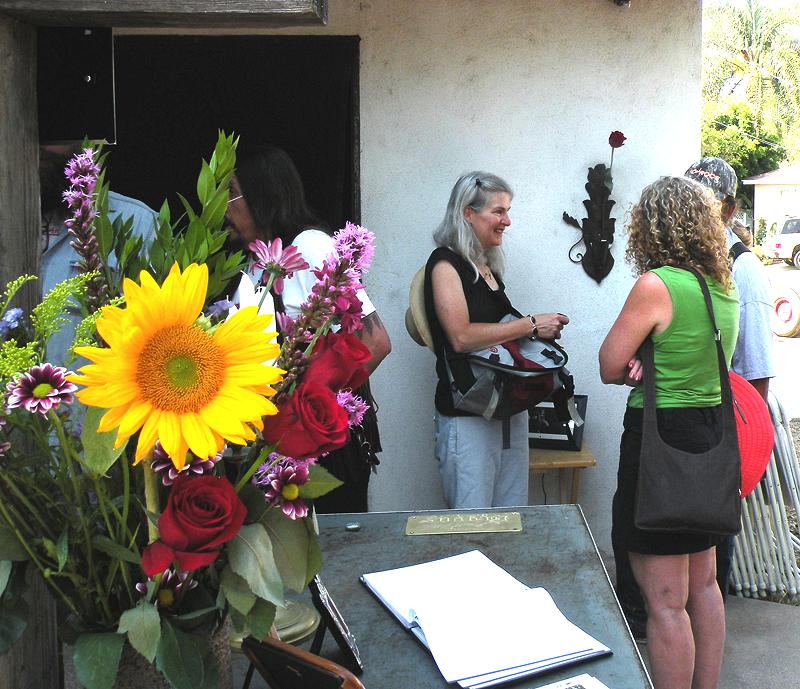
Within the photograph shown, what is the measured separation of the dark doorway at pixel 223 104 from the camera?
13.1 ft

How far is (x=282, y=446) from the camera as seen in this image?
3.41 ft

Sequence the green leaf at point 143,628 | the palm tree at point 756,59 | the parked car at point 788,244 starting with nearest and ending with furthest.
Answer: the green leaf at point 143,628
the parked car at point 788,244
the palm tree at point 756,59

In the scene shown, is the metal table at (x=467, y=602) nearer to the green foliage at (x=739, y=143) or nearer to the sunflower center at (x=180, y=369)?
the sunflower center at (x=180, y=369)

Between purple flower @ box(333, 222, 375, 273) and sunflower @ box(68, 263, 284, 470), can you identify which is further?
purple flower @ box(333, 222, 375, 273)

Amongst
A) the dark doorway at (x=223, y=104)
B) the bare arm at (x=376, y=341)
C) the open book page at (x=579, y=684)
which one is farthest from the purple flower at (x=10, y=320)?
the dark doorway at (x=223, y=104)

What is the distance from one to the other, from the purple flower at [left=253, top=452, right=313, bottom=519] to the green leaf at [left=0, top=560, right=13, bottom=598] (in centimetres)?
28

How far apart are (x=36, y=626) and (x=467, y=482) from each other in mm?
2410

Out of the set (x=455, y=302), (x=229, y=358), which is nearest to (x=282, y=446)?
(x=229, y=358)

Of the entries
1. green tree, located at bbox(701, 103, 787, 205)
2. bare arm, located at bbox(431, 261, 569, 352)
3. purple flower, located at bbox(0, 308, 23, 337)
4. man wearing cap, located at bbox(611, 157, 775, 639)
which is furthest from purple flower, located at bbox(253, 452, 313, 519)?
green tree, located at bbox(701, 103, 787, 205)

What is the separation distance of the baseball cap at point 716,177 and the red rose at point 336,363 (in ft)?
8.99

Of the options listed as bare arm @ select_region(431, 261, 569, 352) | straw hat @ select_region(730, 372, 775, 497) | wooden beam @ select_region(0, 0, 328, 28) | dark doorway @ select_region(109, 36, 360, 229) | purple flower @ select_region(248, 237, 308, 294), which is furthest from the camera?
dark doorway @ select_region(109, 36, 360, 229)

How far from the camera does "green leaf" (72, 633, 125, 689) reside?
1.03 meters

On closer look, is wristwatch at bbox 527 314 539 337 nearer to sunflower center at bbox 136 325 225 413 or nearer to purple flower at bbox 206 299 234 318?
purple flower at bbox 206 299 234 318

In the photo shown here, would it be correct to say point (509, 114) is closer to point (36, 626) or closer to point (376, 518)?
point (376, 518)
